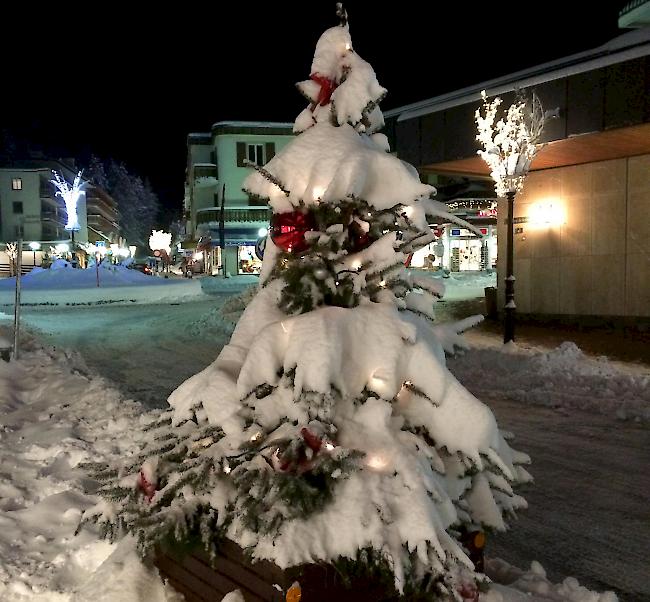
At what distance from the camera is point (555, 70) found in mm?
14125

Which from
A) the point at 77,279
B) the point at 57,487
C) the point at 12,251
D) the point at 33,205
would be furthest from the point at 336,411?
the point at 33,205

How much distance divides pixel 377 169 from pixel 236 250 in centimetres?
5119

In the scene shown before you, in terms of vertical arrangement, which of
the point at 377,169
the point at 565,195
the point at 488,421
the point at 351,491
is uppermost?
the point at 565,195

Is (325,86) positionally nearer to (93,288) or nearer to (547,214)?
(547,214)

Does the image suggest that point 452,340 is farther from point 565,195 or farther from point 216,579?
point 565,195

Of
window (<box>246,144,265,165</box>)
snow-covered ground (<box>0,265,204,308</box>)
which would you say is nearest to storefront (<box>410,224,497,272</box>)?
window (<box>246,144,265,165</box>)

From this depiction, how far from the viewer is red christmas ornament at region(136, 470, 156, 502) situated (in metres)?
3.14

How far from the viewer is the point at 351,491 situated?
2750 mm

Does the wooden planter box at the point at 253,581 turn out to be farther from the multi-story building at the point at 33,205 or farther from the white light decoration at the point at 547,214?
the multi-story building at the point at 33,205

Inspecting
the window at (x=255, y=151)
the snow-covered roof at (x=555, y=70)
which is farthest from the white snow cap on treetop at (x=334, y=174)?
the window at (x=255, y=151)

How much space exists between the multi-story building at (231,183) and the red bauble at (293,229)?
4631 cm

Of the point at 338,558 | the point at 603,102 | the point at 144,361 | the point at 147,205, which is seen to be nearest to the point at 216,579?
the point at 338,558

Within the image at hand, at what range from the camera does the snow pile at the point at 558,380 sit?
853 cm

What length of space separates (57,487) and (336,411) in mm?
3338
